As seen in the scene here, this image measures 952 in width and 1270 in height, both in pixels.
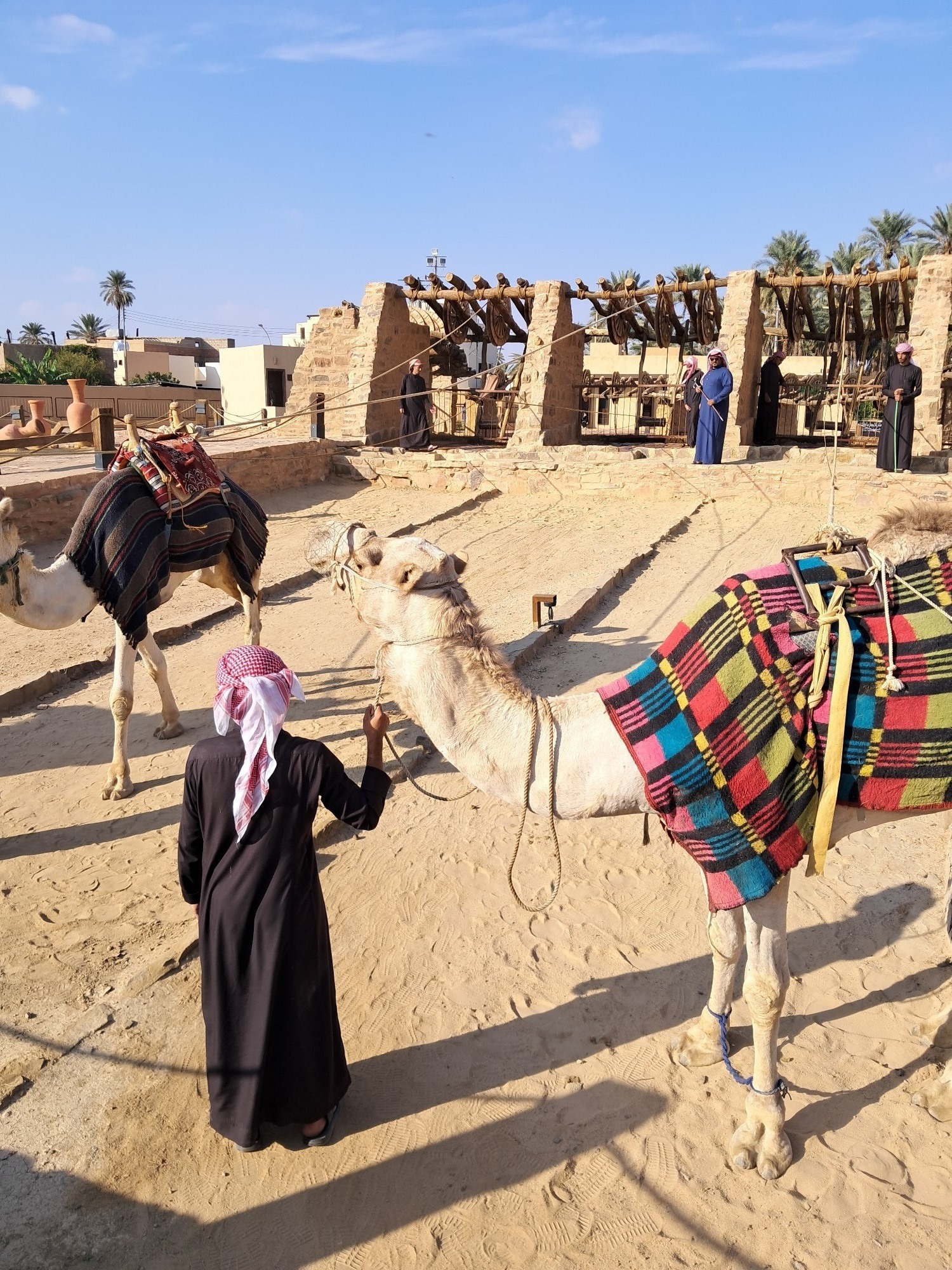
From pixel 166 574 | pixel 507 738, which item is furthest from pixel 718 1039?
pixel 166 574

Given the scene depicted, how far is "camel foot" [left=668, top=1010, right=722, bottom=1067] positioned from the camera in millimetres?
3428

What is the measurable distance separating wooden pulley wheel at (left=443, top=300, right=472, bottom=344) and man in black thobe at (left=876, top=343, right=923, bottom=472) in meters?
9.26

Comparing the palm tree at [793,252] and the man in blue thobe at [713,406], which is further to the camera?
the palm tree at [793,252]

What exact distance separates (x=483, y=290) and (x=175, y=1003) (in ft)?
58.4

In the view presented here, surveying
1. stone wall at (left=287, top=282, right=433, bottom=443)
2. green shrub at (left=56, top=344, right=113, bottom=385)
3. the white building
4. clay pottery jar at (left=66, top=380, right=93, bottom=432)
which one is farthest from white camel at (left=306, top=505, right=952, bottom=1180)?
green shrub at (left=56, top=344, right=113, bottom=385)

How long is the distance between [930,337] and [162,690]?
14.1 meters

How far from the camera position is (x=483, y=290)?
19.2 m

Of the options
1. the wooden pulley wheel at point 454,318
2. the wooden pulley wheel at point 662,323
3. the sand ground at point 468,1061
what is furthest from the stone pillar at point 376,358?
the sand ground at point 468,1061

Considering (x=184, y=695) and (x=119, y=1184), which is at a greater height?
(x=184, y=695)

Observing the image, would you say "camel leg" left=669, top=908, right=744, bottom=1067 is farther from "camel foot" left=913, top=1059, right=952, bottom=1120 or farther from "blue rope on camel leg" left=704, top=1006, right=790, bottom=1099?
"camel foot" left=913, top=1059, right=952, bottom=1120

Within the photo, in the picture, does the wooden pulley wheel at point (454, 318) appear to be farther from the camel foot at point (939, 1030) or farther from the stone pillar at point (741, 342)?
the camel foot at point (939, 1030)

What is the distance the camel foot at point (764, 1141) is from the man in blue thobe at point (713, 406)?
1345cm

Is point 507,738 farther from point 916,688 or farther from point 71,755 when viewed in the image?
point 71,755

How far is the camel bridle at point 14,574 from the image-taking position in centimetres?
492
